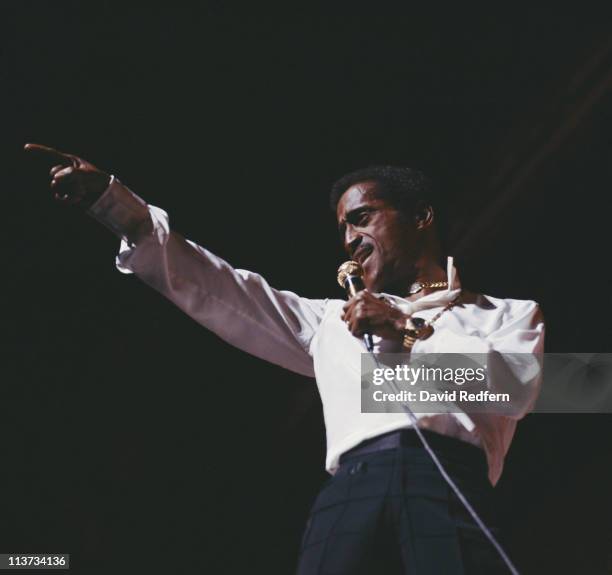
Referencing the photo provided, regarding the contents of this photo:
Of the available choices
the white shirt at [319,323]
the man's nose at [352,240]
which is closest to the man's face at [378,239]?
the man's nose at [352,240]

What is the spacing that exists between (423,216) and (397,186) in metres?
0.12

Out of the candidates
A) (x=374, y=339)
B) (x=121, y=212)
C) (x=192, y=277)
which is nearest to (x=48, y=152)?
(x=121, y=212)

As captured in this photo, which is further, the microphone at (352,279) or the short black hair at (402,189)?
the short black hair at (402,189)

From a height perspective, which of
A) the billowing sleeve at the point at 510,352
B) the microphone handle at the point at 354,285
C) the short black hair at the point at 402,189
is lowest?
the billowing sleeve at the point at 510,352

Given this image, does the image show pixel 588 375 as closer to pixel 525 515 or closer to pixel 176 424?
pixel 525 515

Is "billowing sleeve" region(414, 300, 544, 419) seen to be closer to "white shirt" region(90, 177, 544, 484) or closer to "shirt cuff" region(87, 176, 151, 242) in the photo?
"white shirt" region(90, 177, 544, 484)

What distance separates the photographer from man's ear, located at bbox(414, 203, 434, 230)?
218 cm

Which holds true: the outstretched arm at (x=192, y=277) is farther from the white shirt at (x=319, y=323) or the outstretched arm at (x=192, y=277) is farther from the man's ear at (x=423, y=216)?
the man's ear at (x=423, y=216)

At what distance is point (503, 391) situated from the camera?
1.58 meters

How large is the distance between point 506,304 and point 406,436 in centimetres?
53

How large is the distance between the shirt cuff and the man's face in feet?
1.95

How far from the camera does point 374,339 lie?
173 cm

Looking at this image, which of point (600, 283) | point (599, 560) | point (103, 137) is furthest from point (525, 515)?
point (103, 137)

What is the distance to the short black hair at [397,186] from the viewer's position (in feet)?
7.13
